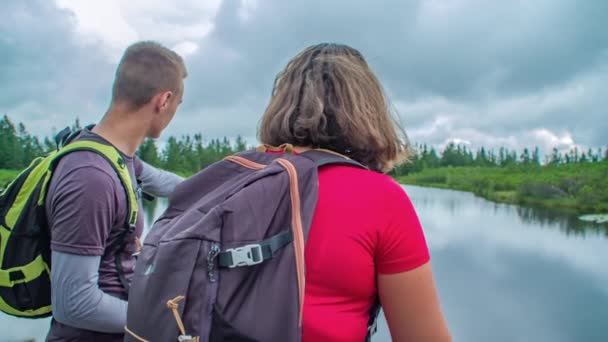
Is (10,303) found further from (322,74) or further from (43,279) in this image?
(322,74)

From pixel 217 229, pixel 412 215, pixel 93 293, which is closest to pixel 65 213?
pixel 93 293

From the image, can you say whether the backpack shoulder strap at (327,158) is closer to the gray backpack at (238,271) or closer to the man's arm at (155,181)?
the gray backpack at (238,271)

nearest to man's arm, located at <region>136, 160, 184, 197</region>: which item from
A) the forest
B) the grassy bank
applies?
the forest

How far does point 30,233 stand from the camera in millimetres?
1039

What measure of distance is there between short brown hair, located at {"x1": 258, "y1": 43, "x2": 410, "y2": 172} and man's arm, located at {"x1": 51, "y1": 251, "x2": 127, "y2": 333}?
1.92 feet

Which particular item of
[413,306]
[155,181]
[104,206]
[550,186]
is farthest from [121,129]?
[550,186]

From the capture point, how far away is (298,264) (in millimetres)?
631

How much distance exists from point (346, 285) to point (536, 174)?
7.65 m

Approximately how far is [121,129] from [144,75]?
173mm

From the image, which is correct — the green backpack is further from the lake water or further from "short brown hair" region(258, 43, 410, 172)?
the lake water

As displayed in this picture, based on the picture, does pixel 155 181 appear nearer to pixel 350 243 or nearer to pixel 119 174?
pixel 119 174

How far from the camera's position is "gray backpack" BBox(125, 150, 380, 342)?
620mm

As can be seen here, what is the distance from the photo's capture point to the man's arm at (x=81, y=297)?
987 mm

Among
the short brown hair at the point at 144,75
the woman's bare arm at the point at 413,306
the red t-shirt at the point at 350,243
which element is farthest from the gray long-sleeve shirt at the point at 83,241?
the woman's bare arm at the point at 413,306
